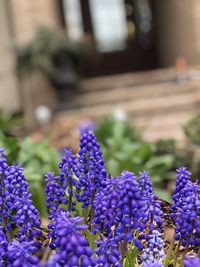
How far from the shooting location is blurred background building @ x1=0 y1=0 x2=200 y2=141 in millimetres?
8133

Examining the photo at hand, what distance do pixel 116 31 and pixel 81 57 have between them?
2.32 meters

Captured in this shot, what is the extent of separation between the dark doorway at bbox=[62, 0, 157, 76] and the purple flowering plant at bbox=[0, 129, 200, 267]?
867cm

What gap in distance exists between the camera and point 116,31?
1059 cm

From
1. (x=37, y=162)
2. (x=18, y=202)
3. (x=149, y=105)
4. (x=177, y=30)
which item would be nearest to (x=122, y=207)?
(x=18, y=202)

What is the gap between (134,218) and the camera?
4.61ft

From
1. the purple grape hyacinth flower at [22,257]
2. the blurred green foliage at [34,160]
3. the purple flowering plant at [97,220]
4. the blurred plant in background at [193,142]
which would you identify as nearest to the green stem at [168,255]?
the purple flowering plant at [97,220]

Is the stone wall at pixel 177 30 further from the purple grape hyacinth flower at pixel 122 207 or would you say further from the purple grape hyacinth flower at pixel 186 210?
the purple grape hyacinth flower at pixel 122 207

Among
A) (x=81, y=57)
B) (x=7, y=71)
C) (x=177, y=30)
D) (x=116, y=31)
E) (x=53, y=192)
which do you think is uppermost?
(x=116, y=31)

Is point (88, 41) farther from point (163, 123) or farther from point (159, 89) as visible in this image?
point (163, 123)

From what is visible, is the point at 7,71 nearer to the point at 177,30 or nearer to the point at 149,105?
the point at 149,105

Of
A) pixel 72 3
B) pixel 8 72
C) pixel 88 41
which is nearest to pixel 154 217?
pixel 8 72

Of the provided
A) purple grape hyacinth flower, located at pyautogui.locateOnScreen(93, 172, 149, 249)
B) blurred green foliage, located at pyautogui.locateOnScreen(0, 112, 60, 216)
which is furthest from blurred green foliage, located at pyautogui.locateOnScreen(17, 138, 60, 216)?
purple grape hyacinth flower, located at pyautogui.locateOnScreen(93, 172, 149, 249)

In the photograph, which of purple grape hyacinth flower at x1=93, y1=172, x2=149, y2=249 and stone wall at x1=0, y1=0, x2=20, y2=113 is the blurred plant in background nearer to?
purple grape hyacinth flower at x1=93, y1=172, x2=149, y2=249

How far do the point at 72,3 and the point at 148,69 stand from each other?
1933 millimetres
